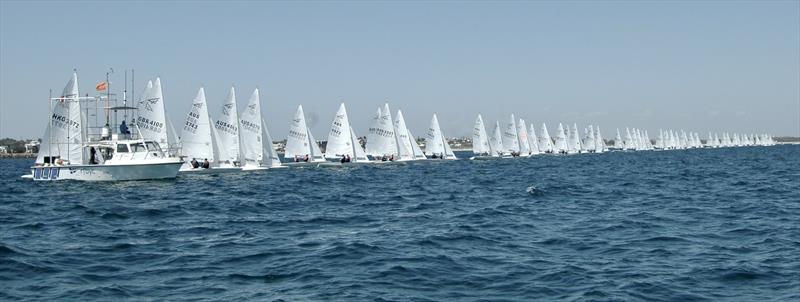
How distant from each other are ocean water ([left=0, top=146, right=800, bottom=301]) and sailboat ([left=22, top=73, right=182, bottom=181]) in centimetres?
1341

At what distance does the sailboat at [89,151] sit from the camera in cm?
4597

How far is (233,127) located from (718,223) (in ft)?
154

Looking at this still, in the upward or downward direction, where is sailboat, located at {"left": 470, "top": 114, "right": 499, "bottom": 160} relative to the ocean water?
upward

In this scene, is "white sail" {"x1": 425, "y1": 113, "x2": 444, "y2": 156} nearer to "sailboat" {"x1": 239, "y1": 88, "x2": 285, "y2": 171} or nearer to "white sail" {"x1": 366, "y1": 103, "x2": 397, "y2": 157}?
"white sail" {"x1": 366, "y1": 103, "x2": 397, "y2": 157}

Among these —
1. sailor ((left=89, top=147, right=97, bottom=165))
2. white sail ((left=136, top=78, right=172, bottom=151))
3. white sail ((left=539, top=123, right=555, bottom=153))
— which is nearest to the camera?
sailor ((left=89, top=147, right=97, bottom=165))

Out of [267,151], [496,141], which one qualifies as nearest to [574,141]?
[496,141]

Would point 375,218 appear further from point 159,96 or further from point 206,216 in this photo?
point 159,96

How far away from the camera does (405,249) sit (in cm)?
1747

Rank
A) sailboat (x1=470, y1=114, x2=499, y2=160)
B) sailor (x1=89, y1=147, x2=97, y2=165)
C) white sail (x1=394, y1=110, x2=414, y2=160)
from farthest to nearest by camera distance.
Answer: sailboat (x1=470, y1=114, x2=499, y2=160) < white sail (x1=394, y1=110, x2=414, y2=160) < sailor (x1=89, y1=147, x2=97, y2=165)

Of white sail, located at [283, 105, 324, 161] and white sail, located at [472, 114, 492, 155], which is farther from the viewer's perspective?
white sail, located at [472, 114, 492, 155]

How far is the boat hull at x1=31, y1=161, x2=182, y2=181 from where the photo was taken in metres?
45.7

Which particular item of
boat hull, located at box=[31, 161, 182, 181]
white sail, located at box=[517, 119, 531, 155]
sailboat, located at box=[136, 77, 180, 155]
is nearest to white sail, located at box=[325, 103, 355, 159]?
sailboat, located at box=[136, 77, 180, 155]

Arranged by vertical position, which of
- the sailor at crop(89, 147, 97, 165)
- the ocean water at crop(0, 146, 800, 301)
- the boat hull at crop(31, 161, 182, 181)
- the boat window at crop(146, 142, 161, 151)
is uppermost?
the boat window at crop(146, 142, 161, 151)

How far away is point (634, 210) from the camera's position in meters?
26.8
